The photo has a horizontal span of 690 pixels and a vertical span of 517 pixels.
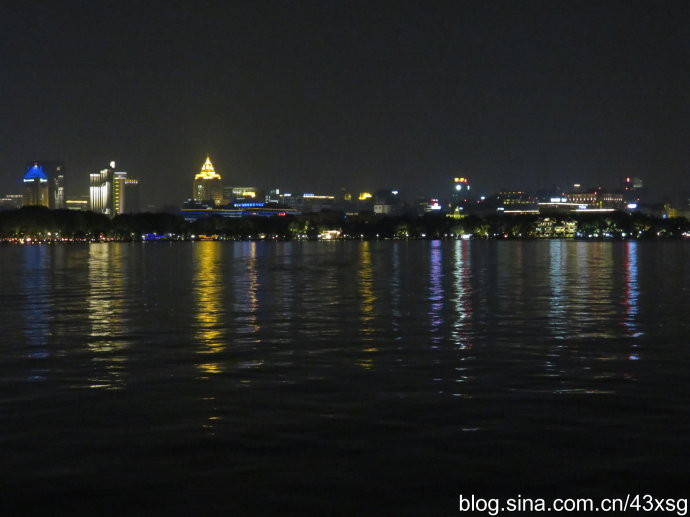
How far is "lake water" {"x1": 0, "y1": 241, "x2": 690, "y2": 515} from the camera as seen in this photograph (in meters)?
9.78

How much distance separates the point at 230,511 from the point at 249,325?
1649 centimetres

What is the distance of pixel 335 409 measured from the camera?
13.6 m

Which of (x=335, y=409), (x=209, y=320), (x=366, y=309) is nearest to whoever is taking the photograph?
(x=335, y=409)

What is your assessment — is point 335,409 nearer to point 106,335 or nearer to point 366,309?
point 106,335

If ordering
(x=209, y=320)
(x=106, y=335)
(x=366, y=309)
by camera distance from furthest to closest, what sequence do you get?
(x=366, y=309)
(x=209, y=320)
(x=106, y=335)

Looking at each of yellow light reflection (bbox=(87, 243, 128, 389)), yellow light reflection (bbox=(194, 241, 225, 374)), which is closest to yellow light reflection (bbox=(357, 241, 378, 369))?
yellow light reflection (bbox=(194, 241, 225, 374))

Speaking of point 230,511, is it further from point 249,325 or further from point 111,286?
point 111,286

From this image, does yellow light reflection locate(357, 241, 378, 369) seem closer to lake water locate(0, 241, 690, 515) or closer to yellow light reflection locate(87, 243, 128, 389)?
lake water locate(0, 241, 690, 515)

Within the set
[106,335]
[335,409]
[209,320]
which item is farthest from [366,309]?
[335,409]

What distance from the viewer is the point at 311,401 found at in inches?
558

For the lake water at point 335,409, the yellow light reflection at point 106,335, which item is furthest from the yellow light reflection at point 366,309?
the yellow light reflection at point 106,335

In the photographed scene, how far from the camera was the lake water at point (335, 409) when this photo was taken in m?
9.78

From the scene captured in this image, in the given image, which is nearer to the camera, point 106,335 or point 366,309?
point 106,335

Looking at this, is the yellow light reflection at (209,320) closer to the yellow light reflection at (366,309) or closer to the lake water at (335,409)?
the lake water at (335,409)
